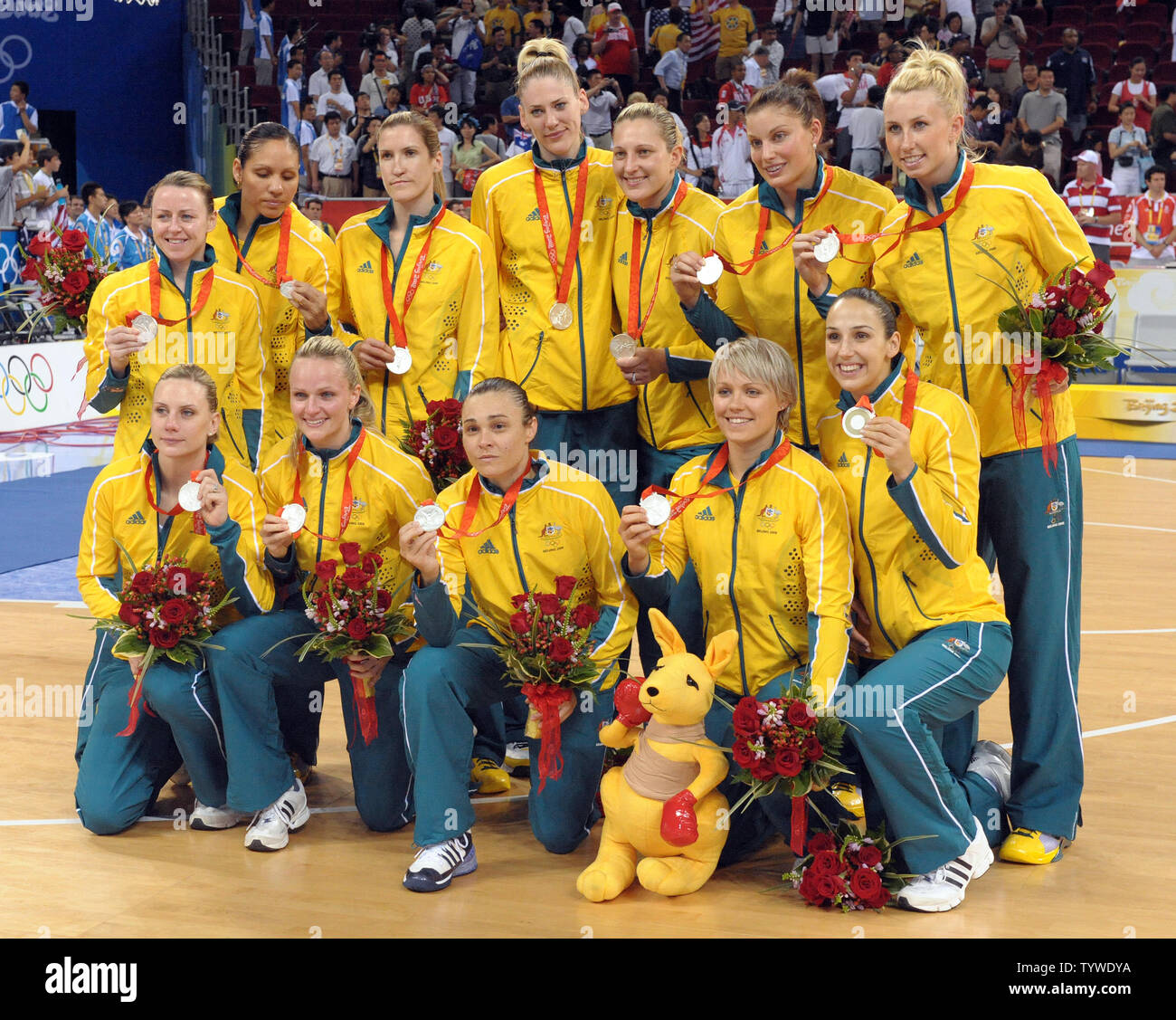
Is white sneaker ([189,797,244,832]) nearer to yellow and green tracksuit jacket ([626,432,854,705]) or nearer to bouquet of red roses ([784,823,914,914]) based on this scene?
yellow and green tracksuit jacket ([626,432,854,705])

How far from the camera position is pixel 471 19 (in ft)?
62.6

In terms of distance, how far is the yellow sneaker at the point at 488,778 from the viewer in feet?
17.6

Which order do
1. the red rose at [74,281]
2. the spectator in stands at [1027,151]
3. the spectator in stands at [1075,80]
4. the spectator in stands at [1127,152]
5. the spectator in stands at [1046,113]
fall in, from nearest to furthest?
the red rose at [74,281] → the spectator in stands at [1027,151] → the spectator in stands at [1127,152] → the spectator in stands at [1046,113] → the spectator in stands at [1075,80]

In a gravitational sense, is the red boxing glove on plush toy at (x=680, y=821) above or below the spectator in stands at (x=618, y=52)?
below

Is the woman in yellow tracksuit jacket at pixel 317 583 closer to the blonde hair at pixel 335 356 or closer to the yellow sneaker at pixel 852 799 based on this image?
the blonde hair at pixel 335 356

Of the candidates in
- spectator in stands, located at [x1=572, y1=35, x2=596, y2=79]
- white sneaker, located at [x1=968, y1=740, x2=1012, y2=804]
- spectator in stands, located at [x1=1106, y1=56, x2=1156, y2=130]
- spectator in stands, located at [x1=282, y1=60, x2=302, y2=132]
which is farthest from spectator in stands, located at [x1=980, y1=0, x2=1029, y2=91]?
white sneaker, located at [x1=968, y1=740, x2=1012, y2=804]

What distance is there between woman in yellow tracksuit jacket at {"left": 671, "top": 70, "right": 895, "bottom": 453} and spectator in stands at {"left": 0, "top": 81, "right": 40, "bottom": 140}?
47.8ft

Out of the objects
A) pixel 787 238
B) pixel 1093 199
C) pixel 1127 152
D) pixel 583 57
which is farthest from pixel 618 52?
pixel 787 238

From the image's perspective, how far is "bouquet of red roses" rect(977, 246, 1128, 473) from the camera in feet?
14.4

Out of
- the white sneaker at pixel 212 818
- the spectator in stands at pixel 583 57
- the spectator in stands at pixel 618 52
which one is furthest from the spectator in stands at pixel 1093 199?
the white sneaker at pixel 212 818

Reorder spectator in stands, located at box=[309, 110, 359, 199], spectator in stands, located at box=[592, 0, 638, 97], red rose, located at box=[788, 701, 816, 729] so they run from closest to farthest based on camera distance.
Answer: red rose, located at box=[788, 701, 816, 729] → spectator in stands, located at box=[309, 110, 359, 199] → spectator in stands, located at box=[592, 0, 638, 97]

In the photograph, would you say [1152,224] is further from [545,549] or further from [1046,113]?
[545,549]

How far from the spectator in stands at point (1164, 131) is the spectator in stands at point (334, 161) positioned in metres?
9.89
